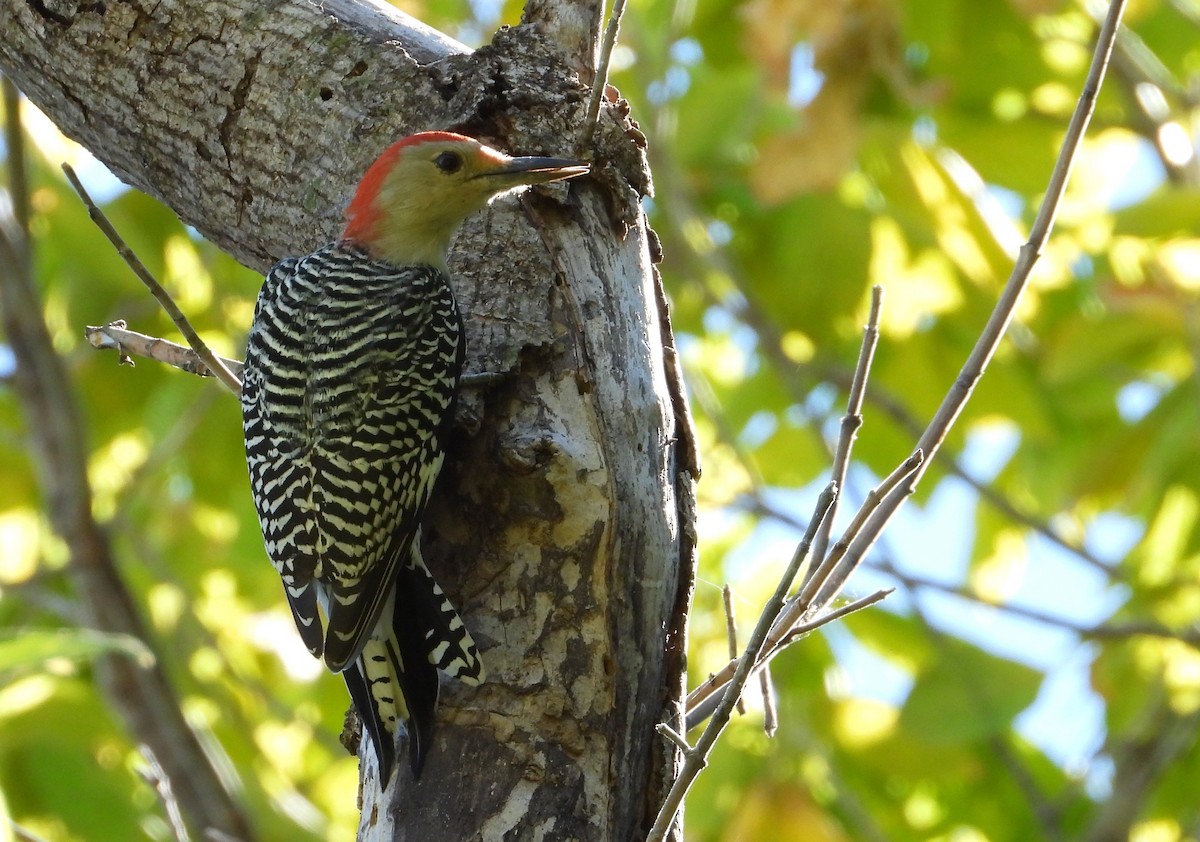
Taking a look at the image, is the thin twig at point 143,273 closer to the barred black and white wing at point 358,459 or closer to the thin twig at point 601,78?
the barred black and white wing at point 358,459

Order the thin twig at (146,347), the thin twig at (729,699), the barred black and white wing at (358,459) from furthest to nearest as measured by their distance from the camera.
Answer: the thin twig at (146,347) < the barred black and white wing at (358,459) < the thin twig at (729,699)

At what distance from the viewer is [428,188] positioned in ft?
11.4

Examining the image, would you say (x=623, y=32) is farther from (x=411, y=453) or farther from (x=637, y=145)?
(x=411, y=453)

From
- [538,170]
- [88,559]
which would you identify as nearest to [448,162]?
[538,170]

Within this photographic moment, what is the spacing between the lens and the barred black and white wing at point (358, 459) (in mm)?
2768

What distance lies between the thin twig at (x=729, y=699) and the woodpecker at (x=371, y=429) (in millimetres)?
598

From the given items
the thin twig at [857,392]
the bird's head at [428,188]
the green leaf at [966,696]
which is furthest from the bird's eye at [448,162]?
the green leaf at [966,696]

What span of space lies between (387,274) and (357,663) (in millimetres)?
1170

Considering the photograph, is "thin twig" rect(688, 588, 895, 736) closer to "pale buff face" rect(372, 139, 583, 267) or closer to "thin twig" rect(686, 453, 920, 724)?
"thin twig" rect(686, 453, 920, 724)

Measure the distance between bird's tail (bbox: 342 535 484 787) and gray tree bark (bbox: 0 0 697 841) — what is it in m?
0.04

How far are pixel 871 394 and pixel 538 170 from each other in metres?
2.91

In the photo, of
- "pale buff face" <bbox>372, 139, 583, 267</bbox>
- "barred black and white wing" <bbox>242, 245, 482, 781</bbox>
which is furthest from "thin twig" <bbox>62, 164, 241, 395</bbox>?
"pale buff face" <bbox>372, 139, 583, 267</bbox>

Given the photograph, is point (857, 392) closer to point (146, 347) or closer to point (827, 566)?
point (827, 566)

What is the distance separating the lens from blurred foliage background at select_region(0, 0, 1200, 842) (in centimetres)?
520
